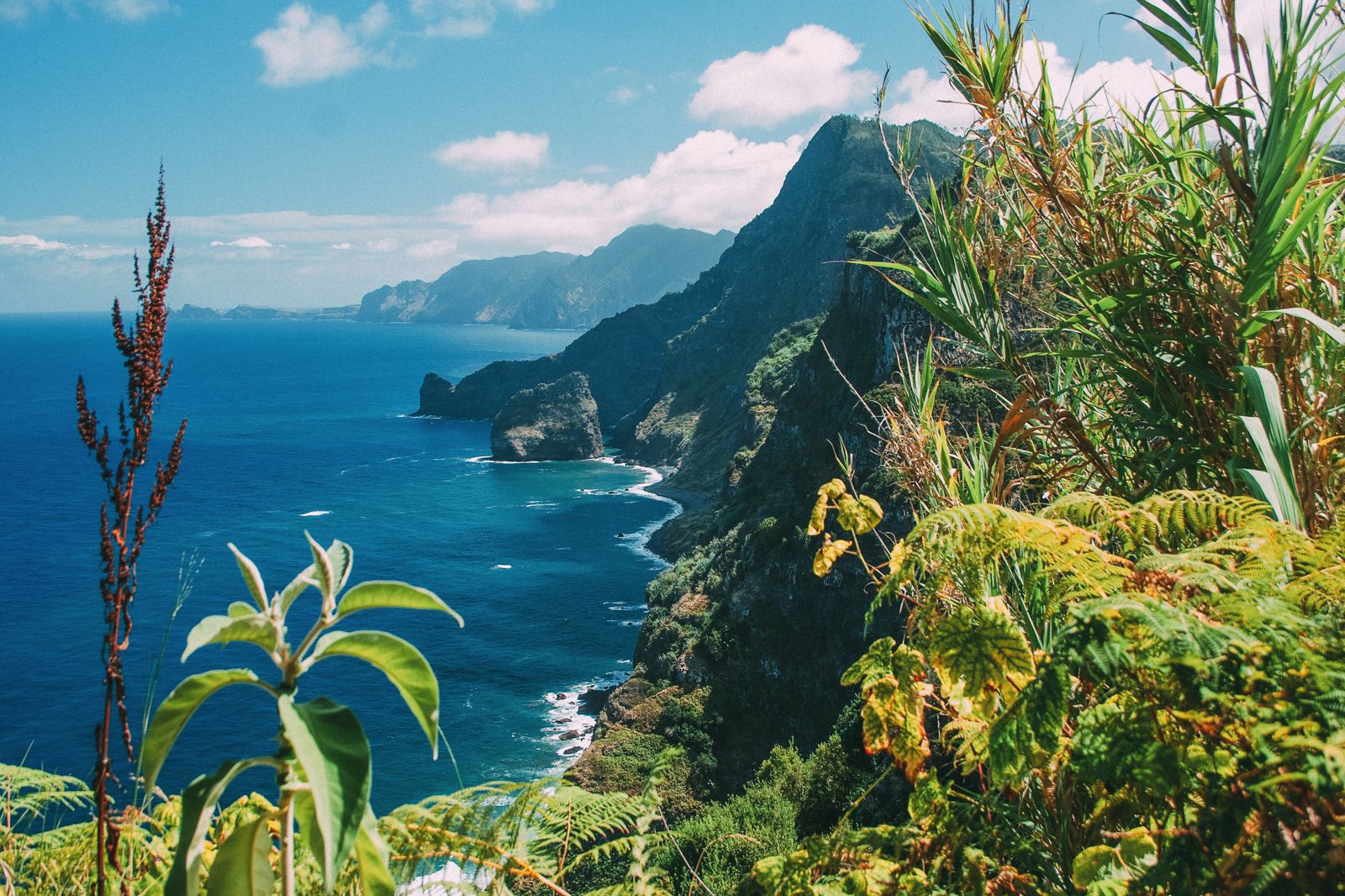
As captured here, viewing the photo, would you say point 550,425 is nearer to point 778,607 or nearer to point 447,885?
point 778,607

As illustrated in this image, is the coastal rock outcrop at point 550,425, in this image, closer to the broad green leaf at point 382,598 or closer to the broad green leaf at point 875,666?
the broad green leaf at point 875,666

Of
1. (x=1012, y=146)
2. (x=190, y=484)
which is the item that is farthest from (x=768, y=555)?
(x=190, y=484)

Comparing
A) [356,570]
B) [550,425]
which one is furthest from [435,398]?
[356,570]

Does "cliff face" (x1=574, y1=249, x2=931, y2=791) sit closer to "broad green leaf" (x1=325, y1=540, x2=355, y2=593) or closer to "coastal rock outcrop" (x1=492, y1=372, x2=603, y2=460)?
"broad green leaf" (x1=325, y1=540, x2=355, y2=593)

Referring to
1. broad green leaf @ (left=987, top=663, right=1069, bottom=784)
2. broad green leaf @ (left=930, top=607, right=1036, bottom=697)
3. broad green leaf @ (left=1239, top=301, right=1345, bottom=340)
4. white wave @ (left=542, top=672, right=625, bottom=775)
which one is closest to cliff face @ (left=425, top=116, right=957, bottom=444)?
white wave @ (left=542, top=672, right=625, bottom=775)

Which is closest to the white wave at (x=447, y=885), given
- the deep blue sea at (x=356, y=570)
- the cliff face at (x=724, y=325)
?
the deep blue sea at (x=356, y=570)

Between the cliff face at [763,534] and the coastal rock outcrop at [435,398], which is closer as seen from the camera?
the cliff face at [763,534]

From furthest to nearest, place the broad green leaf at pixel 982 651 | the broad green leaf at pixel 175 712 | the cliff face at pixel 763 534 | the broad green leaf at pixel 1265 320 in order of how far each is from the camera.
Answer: the cliff face at pixel 763 534 → the broad green leaf at pixel 1265 320 → the broad green leaf at pixel 982 651 → the broad green leaf at pixel 175 712
